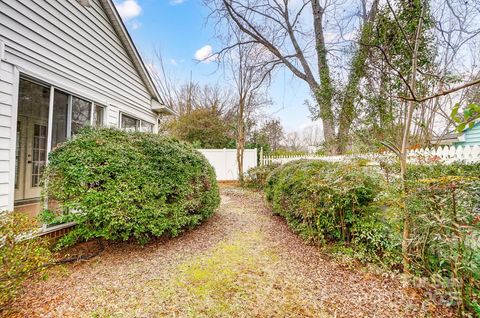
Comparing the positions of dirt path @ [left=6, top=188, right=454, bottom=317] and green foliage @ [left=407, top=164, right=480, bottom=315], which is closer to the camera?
green foliage @ [left=407, top=164, right=480, bottom=315]

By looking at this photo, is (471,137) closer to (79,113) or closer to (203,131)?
(203,131)

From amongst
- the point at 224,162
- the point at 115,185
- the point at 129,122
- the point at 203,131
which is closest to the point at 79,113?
the point at 129,122

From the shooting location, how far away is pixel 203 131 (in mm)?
13688

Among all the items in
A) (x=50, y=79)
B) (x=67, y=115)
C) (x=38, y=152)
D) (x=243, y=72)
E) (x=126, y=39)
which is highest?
(x=243, y=72)

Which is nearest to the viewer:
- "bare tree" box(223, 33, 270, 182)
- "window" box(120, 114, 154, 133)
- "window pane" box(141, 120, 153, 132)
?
"window" box(120, 114, 154, 133)

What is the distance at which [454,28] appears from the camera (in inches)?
273

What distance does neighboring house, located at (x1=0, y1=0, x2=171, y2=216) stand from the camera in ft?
9.95

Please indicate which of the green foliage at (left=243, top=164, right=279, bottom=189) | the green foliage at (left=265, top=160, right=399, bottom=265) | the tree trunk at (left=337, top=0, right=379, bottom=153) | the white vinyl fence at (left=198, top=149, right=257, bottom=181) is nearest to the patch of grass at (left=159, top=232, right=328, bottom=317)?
the green foliage at (left=265, top=160, right=399, bottom=265)

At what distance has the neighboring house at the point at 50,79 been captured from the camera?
3031 millimetres

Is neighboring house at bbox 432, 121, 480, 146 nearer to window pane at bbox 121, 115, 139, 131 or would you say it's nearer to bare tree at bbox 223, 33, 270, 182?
bare tree at bbox 223, 33, 270, 182

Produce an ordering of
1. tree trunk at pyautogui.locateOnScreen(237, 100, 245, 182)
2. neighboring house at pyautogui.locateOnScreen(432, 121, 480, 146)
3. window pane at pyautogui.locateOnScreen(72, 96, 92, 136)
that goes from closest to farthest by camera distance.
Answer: window pane at pyautogui.locateOnScreen(72, 96, 92, 136) → neighboring house at pyautogui.locateOnScreen(432, 121, 480, 146) → tree trunk at pyautogui.locateOnScreen(237, 100, 245, 182)

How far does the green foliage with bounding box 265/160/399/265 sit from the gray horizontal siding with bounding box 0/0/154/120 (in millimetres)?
4586

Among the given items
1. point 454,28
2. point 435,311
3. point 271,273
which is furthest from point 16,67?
point 454,28

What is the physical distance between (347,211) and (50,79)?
5022 mm
